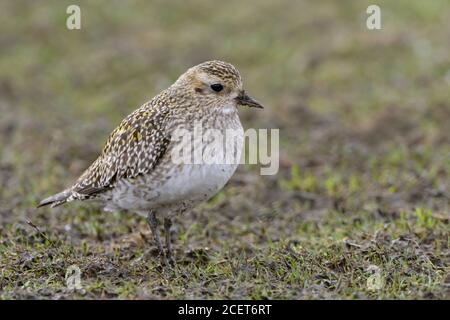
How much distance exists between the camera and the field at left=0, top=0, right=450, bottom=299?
754 centimetres

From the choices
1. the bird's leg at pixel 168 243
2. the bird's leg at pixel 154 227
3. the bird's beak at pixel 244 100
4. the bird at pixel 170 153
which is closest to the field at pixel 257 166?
the bird's leg at pixel 168 243

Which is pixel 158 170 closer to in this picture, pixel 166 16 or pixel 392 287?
pixel 392 287

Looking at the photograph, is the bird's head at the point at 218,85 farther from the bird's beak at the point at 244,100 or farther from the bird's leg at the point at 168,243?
the bird's leg at the point at 168,243

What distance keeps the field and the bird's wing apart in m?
0.64

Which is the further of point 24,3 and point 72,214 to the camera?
point 24,3

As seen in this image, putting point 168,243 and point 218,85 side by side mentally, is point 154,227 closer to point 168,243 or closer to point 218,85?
point 168,243

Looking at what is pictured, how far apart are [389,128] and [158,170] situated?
597cm

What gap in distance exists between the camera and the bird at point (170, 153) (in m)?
7.59

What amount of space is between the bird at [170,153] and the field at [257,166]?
0.53 meters

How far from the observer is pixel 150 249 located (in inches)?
328

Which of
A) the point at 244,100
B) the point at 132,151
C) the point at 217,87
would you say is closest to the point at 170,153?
the point at 132,151

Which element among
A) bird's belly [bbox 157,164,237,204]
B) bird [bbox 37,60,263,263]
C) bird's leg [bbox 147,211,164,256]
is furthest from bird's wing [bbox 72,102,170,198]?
Answer: bird's leg [bbox 147,211,164,256]
